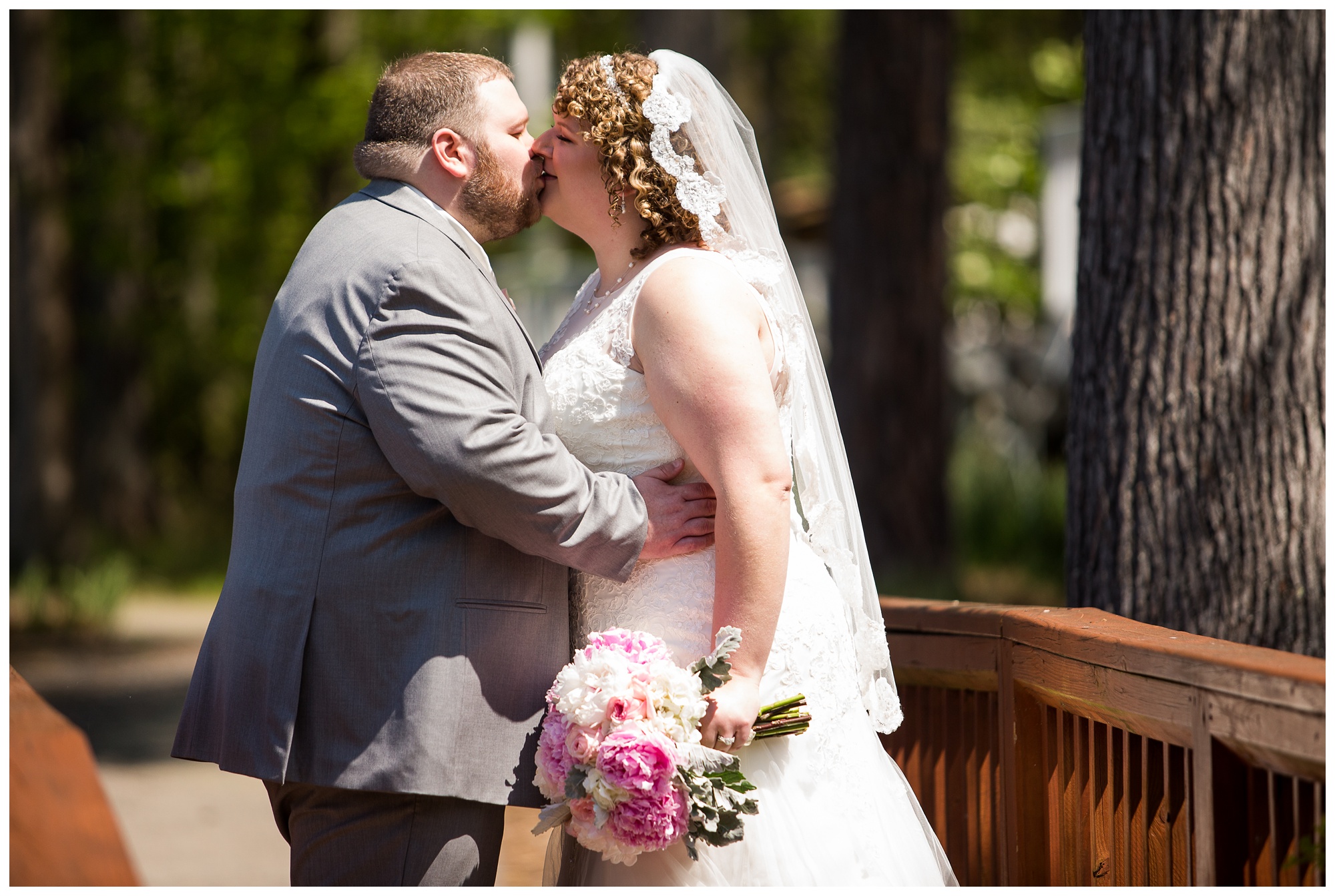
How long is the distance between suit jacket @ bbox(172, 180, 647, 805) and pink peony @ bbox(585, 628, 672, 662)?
0.42 ft

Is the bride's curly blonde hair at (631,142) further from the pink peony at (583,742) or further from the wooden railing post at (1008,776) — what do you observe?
the wooden railing post at (1008,776)

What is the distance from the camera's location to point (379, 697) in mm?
2361

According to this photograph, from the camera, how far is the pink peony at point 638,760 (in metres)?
2.21

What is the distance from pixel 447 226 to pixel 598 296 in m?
0.46

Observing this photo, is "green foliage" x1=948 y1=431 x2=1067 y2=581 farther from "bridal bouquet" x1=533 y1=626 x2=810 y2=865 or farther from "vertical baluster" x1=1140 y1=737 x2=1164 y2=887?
"bridal bouquet" x1=533 y1=626 x2=810 y2=865

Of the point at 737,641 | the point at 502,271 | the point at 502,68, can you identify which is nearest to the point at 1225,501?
the point at 737,641

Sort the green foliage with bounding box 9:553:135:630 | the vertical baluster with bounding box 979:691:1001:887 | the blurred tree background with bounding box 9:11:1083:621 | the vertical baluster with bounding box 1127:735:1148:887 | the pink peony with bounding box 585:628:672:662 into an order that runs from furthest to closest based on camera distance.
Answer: the blurred tree background with bounding box 9:11:1083:621
the green foliage with bounding box 9:553:135:630
the vertical baluster with bounding box 979:691:1001:887
the vertical baluster with bounding box 1127:735:1148:887
the pink peony with bounding box 585:628:672:662

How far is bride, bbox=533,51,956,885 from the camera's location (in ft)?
7.98

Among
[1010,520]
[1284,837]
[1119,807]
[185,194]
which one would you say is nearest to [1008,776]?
[1119,807]

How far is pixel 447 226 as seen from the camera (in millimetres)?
2545

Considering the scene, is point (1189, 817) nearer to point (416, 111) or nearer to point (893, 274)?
point (416, 111)

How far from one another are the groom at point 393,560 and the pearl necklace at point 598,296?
38 centimetres

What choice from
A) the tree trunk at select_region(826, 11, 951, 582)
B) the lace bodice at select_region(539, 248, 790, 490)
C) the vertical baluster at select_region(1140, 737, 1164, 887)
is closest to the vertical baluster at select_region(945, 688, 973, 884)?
the vertical baluster at select_region(1140, 737, 1164, 887)

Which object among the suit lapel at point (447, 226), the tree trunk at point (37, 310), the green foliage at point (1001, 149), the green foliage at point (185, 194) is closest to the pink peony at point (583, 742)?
the suit lapel at point (447, 226)
